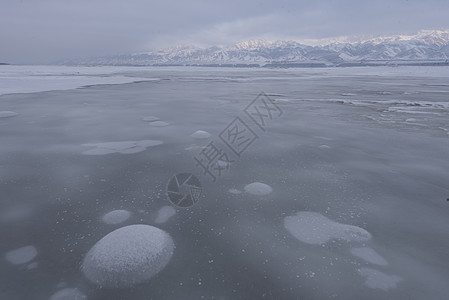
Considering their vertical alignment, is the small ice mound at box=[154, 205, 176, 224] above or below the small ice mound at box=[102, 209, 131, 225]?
below

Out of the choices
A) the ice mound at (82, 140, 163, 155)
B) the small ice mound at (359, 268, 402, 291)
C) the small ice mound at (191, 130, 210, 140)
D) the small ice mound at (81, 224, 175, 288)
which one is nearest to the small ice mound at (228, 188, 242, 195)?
the small ice mound at (81, 224, 175, 288)

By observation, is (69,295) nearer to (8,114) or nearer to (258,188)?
Result: (258,188)

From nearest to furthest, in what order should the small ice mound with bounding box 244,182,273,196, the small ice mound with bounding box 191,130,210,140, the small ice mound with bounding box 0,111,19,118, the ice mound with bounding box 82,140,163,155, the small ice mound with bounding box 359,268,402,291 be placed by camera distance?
the small ice mound with bounding box 359,268,402,291
the small ice mound with bounding box 244,182,273,196
the ice mound with bounding box 82,140,163,155
the small ice mound with bounding box 191,130,210,140
the small ice mound with bounding box 0,111,19,118

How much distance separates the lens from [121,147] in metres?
7.58

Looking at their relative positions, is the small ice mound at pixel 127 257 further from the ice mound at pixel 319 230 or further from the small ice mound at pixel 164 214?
the ice mound at pixel 319 230

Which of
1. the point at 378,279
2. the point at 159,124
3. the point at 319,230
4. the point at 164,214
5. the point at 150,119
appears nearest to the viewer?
the point at 378,279

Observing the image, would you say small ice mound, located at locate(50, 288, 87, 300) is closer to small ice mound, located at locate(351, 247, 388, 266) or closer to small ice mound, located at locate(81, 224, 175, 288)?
small ice mound, located at locate(81, 224, 175, 288)

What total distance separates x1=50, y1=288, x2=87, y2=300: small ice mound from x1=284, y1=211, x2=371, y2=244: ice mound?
2690mm

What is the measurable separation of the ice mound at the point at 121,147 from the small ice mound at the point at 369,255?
5570 mm

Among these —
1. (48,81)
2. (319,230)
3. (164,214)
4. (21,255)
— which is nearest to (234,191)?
(164,214)

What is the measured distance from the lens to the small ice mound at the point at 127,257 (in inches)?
122

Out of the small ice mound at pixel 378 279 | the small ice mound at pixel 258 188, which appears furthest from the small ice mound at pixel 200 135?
the small ice mound at pixel 378 279

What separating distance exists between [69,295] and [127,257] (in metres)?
0.65

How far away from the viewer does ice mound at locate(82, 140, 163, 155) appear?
23.6 feet
